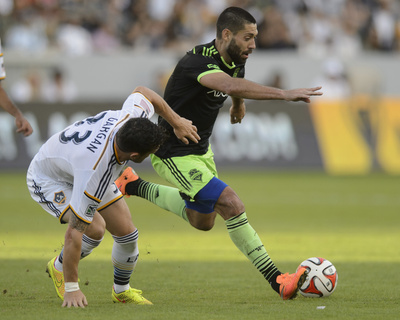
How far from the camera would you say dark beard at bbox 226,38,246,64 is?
23.6 ft

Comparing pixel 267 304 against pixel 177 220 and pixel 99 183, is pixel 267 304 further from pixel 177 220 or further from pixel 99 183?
pixel 177 220

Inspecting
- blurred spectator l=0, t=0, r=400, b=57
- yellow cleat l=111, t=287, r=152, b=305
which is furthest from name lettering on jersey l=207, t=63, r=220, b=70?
blurred spectator l=0, t=0, r=400, b=57

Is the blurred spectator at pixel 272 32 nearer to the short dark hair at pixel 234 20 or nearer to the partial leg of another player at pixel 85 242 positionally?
the short dark hair at pixel 234 20

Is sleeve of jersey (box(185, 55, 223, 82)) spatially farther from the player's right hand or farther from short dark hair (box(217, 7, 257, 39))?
the player's right hand

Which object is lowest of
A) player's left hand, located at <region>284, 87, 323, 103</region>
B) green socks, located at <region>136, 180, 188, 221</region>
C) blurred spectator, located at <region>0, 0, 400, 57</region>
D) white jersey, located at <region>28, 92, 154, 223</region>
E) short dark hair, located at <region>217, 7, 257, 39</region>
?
blurred spectator, located at <region>0, 0, 400, 57</region>

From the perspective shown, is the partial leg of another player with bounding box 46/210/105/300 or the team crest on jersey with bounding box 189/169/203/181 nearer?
the partial leg of another player with bounding box 46/210/105/300

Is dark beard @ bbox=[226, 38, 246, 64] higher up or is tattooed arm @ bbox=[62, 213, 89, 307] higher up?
dark beard @ bbox=[226, 38, 246, 64]

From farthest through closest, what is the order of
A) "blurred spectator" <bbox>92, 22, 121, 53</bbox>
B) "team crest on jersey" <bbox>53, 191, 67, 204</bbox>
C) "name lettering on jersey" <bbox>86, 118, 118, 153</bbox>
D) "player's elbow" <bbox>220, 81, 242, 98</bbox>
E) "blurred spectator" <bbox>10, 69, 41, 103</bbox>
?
"blurred spectator" <bbox>92, 22, 121, 53</bbox>, "blurred spectator" <bbox>10, 69, 41, 103</bbox>, "player's elbow" <bbox>220, 81, 242, 98</bbox>, "team crest on jersey" <bbox>53, 191, 67, 204</bbox>, "name lettering on jersey" <bbox>86, 118, 118, 153</bbox>

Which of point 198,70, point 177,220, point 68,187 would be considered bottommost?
point 177,220

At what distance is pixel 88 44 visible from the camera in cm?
2302

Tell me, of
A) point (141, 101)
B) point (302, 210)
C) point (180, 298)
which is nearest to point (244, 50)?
point (141, 101)

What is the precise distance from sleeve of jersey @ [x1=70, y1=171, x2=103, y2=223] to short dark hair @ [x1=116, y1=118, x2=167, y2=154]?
0.98 feet

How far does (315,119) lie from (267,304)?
13.3 m

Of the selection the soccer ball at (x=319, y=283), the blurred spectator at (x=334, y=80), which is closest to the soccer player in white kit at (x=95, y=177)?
the soccer ball at (x=319, y=283)
